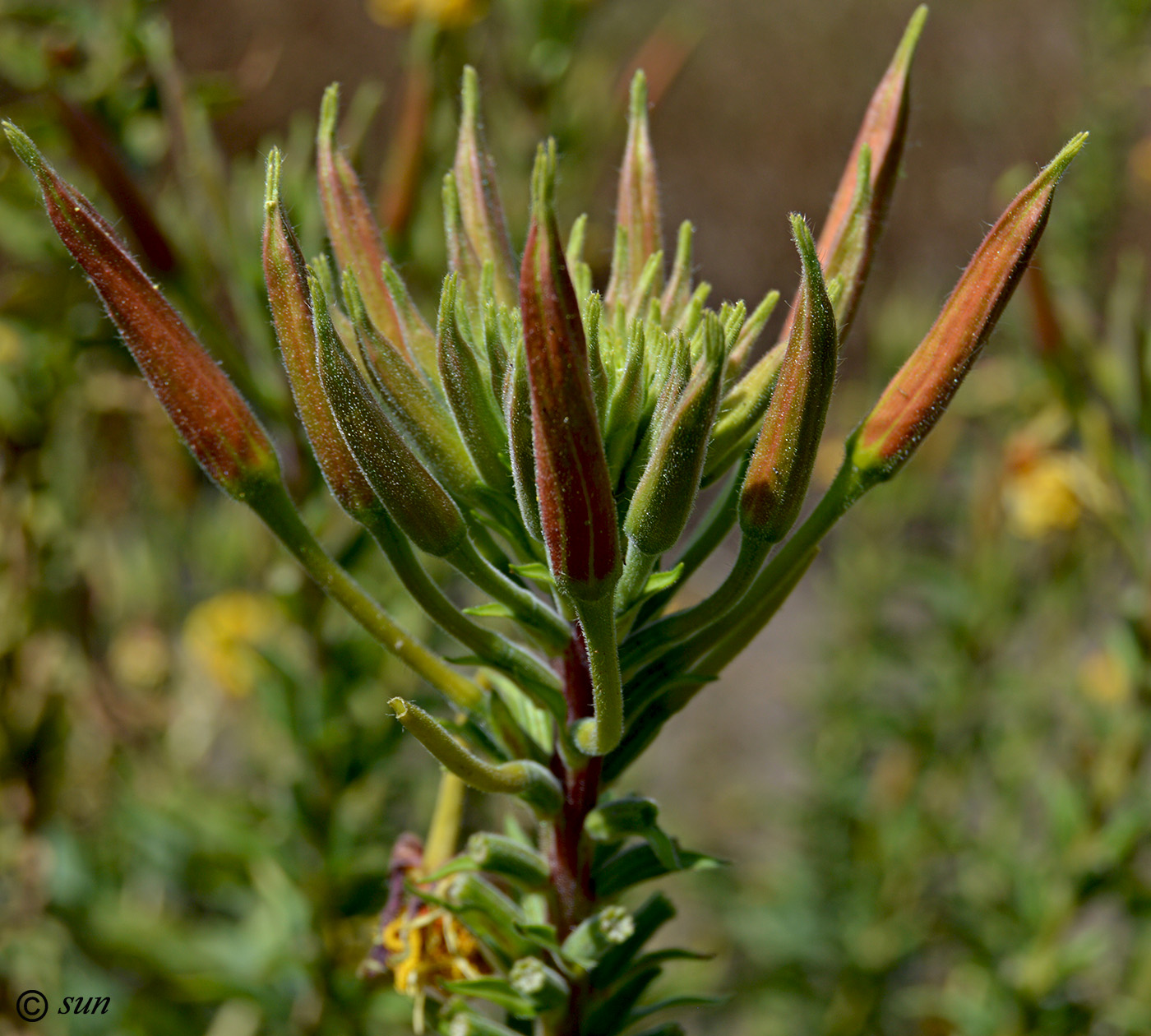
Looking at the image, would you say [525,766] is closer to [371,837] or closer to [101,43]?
[371,837]

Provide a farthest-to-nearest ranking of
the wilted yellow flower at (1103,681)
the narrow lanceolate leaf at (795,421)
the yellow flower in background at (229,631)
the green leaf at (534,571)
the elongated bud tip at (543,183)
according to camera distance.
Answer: the yellow flower in background at (229,631) → the wilted yellow flower at (1103,681) → the green leaf at (534,571) → the narrow lanceolate leaf at (795,421) → the elongated bud tip at (543,183)

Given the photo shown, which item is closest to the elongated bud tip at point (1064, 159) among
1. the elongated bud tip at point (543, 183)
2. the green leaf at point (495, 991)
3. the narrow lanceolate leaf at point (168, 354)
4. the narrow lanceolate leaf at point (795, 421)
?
the narrow lanceolate leaf at point (795, 421)

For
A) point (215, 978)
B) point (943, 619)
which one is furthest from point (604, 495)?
point (943, 619)

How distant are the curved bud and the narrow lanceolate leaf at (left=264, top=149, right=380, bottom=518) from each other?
0.45 feet

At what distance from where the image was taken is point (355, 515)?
0.59 metres

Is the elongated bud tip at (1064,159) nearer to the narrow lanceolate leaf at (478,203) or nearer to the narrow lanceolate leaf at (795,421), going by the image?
the narrow lanceolate leaf at (795,421)

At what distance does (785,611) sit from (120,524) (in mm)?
3479

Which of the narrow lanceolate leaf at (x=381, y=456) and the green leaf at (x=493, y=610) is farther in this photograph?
the green leaf at (x=493, y=610)

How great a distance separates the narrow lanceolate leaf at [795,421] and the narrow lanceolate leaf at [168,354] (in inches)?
12.0

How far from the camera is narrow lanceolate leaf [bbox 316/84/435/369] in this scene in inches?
26.3

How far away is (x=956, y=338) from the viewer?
565 mm

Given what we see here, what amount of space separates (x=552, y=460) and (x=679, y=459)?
69 millimetres

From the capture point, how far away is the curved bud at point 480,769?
1.67 ft

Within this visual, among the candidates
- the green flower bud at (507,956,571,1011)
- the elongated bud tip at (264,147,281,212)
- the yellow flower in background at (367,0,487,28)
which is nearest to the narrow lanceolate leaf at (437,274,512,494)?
the elongated bud tip at (264,147,281,212)
